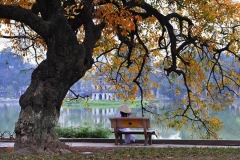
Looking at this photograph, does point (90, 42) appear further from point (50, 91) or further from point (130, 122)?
point (130, 122)

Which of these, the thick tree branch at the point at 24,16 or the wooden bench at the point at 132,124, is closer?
the thick tree branch at the point at 24,16

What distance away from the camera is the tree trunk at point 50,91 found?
9.16 metres

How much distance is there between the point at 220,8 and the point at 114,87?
209 inches

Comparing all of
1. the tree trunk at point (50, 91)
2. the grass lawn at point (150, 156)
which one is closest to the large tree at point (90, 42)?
the tree trunk at point (50, 91)

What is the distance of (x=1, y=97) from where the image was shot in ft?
167

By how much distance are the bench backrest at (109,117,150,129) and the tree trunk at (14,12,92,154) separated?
8.29 ft

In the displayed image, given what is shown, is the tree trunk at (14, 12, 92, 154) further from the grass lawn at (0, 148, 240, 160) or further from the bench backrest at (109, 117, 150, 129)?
the bench backrest at (109, 117, 150, 129)

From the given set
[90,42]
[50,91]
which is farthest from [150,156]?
[90,42]

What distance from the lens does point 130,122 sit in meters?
12.0

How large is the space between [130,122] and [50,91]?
3173 mm

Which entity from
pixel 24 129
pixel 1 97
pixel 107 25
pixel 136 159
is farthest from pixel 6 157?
pixel 1 97

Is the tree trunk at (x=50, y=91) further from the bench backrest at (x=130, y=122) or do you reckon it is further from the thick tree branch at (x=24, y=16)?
the bench backrest at (x=130, y=122)

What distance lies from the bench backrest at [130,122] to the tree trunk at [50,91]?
8.29ft

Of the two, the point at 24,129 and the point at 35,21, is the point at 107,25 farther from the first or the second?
the point at 24,129
